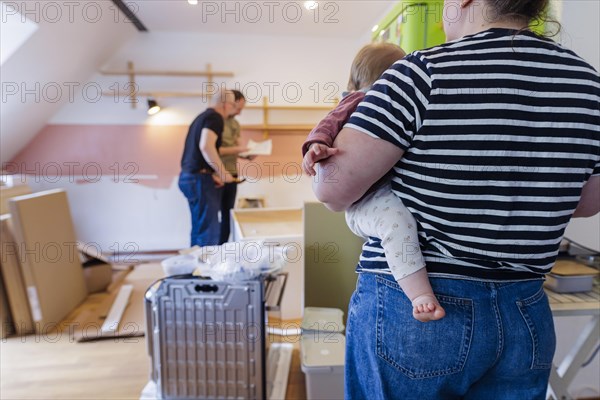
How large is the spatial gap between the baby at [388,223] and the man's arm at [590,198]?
0.93ft

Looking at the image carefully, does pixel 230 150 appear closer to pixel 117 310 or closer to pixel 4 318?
pixel 117 310

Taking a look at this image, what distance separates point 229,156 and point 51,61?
1365 millimetres

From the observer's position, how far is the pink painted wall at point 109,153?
3.32m

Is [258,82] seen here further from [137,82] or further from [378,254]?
[378,254]

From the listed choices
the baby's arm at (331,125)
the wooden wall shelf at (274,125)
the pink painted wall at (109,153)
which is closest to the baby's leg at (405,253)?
the baby's arm at (331,125)

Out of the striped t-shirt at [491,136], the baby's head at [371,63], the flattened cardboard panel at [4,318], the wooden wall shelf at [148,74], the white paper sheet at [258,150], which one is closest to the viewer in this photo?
the striped t-shirt at [491,136]

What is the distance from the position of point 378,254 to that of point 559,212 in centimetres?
25

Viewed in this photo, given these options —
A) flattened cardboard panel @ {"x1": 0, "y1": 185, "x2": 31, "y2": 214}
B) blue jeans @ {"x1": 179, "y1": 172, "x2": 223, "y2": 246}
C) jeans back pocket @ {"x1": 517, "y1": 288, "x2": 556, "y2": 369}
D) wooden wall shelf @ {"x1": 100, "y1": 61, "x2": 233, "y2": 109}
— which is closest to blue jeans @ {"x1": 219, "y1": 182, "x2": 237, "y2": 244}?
blue jeans @ {"x1": 179, "y1": 172, "x2": 223, "y2": 246}

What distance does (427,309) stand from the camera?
0.49 m

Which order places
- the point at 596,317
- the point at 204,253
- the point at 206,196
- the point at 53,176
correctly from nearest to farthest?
the point at 596,317 → the point at 204,253 → the point at 206,196 → the point at 53,176

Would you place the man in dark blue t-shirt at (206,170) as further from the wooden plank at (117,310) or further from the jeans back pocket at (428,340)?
the jeans back pocket at (428,340)

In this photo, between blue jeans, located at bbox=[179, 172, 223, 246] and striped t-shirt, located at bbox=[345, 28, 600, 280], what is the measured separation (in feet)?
6.35

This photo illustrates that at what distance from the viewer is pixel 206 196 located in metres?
2.38

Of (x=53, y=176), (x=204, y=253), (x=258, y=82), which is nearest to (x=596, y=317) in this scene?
(x=204, y=253)
